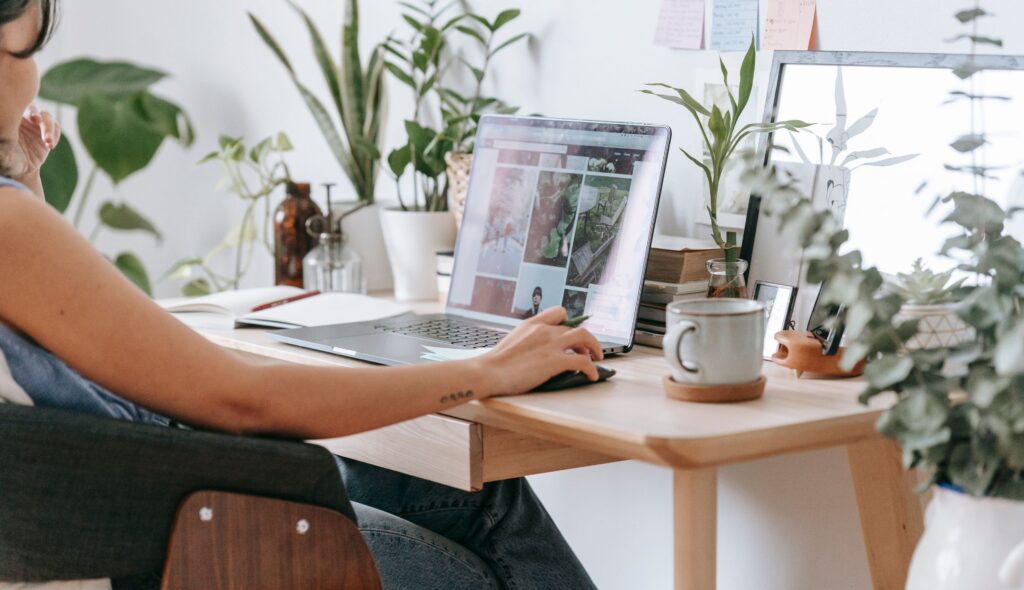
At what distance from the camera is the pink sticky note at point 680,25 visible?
1.80m

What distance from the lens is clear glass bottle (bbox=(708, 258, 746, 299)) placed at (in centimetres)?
146

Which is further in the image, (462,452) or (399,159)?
(399,159)

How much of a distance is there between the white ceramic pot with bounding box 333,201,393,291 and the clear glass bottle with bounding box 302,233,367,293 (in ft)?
0.21

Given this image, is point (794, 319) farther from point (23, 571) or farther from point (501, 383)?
point (23, 571)

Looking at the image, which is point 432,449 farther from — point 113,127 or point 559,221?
point 113,127

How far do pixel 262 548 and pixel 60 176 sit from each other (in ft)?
6.98

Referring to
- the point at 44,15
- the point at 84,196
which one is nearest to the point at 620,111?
the point at 44,15

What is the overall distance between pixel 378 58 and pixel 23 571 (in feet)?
4.59

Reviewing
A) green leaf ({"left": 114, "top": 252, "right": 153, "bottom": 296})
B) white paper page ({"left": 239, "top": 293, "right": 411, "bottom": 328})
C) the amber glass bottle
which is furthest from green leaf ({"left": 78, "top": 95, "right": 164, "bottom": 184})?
white paper page ({"left": 239, "top": 293, "right": 411, "bottom": 328})

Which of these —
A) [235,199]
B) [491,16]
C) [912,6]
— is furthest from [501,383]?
[235,199]

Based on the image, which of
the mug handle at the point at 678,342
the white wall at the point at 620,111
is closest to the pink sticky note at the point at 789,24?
the white wall at the point at 620,111

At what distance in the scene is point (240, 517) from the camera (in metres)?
1.09

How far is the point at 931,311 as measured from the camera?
1.28m

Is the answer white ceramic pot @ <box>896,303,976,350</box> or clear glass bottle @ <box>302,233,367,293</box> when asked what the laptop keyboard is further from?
white ceramic pot @ <box>896,303,976,350</box>
